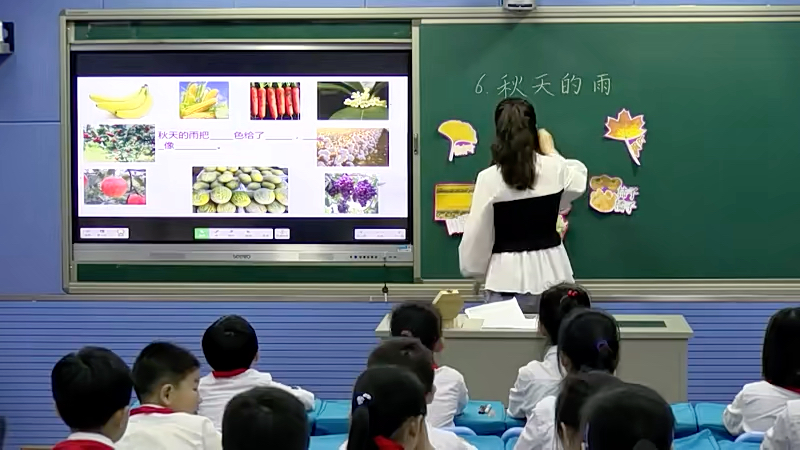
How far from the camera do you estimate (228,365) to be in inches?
127

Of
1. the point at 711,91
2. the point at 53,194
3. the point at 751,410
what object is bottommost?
the point at 751,410

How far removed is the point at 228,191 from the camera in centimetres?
514

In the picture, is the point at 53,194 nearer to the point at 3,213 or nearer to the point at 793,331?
the point at 3,213

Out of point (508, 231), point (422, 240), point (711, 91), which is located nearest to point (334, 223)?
point (422, 240)

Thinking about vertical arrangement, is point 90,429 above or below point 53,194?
below

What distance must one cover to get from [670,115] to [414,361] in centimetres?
278

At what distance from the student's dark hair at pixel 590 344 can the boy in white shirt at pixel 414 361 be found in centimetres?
39

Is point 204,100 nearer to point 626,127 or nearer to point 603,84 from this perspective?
point 603,84

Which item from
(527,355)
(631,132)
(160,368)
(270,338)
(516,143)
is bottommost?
(270,338)

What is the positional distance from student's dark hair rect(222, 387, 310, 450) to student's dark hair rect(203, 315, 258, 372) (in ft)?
4.21

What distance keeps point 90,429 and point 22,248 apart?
10.1 ft

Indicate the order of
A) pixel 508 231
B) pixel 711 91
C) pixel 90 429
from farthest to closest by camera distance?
pixel 711 91
pixel 508 231
pixel 90 429

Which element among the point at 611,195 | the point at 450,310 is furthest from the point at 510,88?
the point at 450,310

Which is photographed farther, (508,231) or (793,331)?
(508,231)
